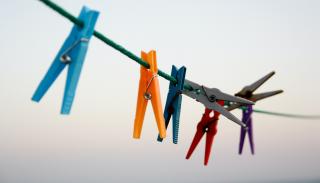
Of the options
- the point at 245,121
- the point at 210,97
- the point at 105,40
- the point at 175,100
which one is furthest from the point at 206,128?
the point at 105,40

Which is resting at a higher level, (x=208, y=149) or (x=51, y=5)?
(x=51, y=5)

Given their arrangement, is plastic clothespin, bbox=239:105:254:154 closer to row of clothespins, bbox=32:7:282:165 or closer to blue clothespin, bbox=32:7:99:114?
row of clothespins, bbox=32:7:282:165

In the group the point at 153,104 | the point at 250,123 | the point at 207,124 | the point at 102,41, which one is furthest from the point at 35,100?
the point at 250,123

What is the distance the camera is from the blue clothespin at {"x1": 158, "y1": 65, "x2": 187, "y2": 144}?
2733 millimetres

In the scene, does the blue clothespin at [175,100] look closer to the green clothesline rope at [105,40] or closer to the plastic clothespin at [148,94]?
the green clothesline rope at [105,40]

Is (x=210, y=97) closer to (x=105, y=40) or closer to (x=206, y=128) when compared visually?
(x=206, y=128)

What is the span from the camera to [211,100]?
311 centimetres

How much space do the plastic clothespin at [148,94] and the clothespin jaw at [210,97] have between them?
518mm

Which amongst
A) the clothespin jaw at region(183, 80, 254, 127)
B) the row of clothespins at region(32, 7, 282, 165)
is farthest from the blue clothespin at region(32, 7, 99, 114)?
the clothespin jaw at region(183, 80, 254, 127)

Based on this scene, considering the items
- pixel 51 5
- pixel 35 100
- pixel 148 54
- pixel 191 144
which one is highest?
pixel 148 54

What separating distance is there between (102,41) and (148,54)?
0.64 meters

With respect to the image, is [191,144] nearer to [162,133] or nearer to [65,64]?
[162,133]

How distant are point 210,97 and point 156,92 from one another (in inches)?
30.5

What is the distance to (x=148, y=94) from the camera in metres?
2.59
